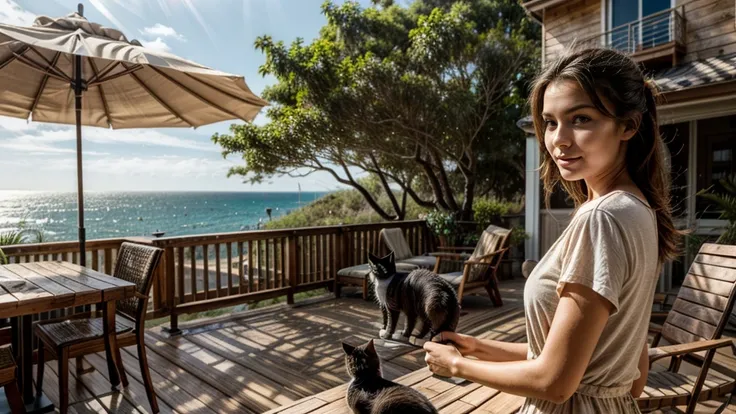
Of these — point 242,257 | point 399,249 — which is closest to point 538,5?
point 399,249

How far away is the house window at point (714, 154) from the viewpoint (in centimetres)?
562

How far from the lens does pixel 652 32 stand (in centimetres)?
671

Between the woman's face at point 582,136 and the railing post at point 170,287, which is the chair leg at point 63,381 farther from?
the woman's face at point 582,136

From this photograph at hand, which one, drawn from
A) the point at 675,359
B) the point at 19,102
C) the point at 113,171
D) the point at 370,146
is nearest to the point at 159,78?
the point at 19,102

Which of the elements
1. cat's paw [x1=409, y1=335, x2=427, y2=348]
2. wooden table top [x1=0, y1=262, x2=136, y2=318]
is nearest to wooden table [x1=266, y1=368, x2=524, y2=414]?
wooden table top [x1=0, y1=262, x2=136, y2=318]

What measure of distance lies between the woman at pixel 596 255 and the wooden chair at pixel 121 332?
2514mm

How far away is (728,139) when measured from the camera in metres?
5.67

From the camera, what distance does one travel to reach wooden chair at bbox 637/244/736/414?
1917mm

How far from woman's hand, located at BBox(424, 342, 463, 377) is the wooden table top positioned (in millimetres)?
2179

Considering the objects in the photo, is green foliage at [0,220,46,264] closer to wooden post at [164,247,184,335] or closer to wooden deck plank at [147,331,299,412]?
wooden post at [164,247,184,335]

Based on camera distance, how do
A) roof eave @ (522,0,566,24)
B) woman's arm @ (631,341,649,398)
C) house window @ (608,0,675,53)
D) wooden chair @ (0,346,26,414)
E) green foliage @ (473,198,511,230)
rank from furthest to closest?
roof eave @ (522,0,566,24)
green foliage @ (473,198,511,230)
house window @ (608,0,675,53)
wooden chair @ (0,346,26,414)
woman's arm @ (631,341,649,398)

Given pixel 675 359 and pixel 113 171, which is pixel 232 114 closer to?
pixel 675 359

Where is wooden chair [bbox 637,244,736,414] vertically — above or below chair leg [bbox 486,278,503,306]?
above

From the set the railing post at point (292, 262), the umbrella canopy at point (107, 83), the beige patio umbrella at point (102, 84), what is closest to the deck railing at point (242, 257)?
the railing post at point (292, 262)
